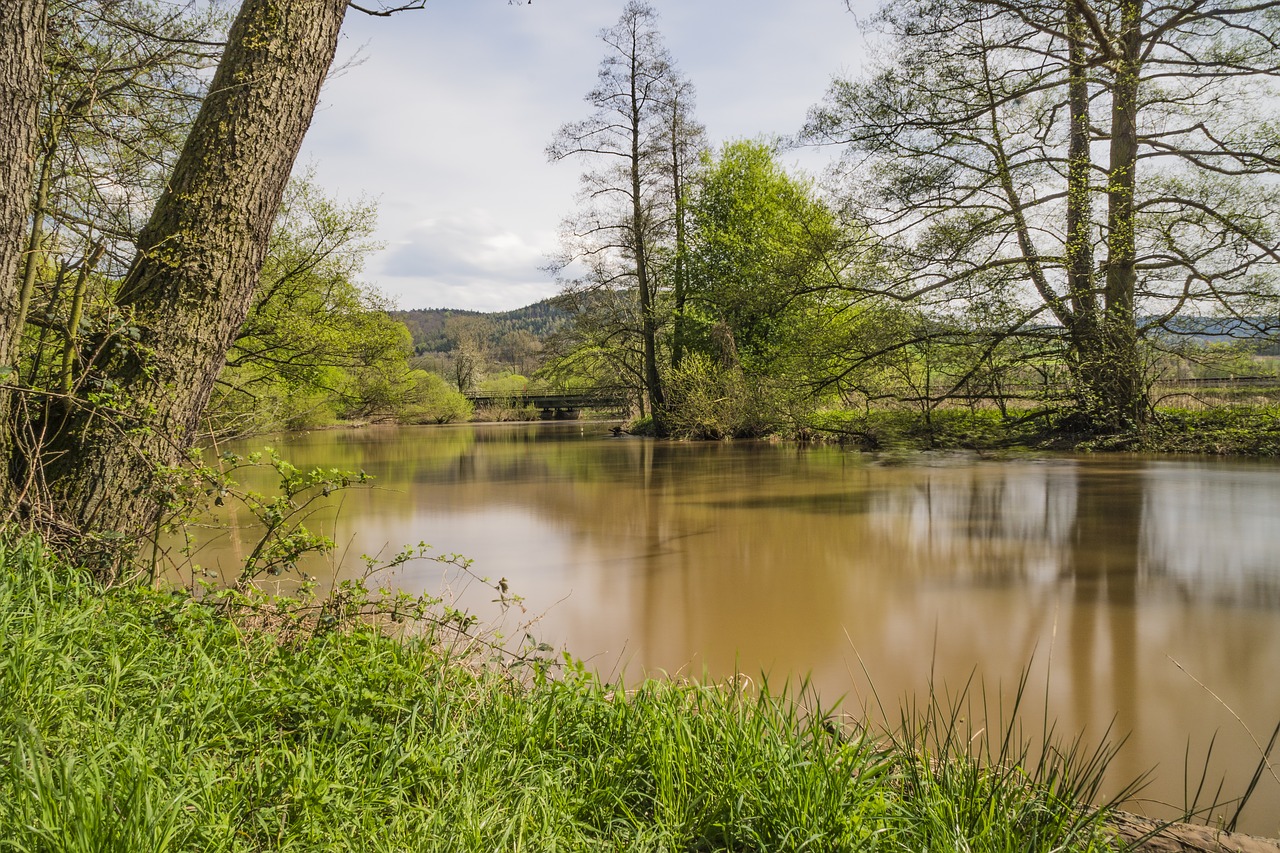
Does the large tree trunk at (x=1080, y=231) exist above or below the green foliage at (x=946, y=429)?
above

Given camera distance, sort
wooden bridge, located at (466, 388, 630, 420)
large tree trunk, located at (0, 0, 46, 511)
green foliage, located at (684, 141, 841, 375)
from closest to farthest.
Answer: large tree trunk, located at (0, 0, 46, 511)
green foliage, located at (684, 141, 841, 375)
wooden bridge, located at (466, 388, 630, 420)

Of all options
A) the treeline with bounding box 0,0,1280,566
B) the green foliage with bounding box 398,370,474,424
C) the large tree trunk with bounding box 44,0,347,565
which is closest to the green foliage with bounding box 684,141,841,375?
the treeline with bounding box 0,0,1280,566

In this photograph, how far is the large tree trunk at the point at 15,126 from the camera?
2461mm

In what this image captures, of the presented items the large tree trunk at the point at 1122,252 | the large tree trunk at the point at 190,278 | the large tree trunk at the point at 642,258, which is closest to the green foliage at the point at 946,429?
the large tree trunk at the point at 1122,252

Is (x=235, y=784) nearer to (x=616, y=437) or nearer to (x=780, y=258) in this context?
(x=780, y=258)

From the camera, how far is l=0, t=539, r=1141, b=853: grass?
144 centimetres

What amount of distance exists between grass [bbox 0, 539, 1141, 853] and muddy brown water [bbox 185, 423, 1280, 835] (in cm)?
61

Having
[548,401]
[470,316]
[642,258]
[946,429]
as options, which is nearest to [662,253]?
[642,258]

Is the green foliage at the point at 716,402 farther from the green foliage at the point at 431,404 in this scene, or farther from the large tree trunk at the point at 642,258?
the green foliage at the point at 431,404

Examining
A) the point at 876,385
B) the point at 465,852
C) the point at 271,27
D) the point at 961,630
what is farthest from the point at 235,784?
the point at 876,385

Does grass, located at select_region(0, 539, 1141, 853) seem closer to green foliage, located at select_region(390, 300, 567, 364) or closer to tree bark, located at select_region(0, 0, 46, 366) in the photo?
tree bark, located at select_region(0, 0, 46, 366)

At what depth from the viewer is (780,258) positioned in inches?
524

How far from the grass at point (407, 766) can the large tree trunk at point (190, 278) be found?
24.3 inches

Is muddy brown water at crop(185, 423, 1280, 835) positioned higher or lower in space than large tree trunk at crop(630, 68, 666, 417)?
lower
